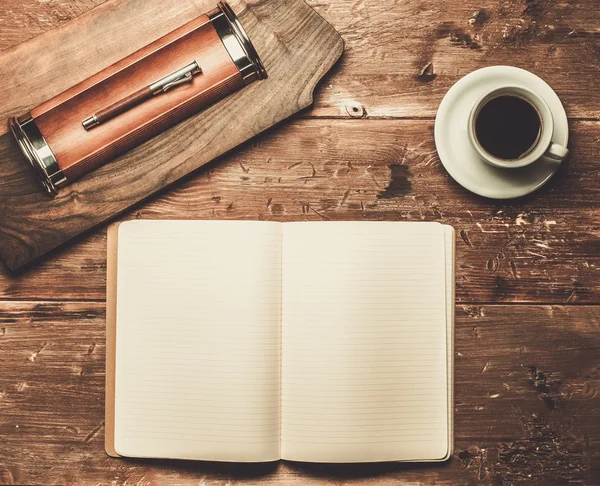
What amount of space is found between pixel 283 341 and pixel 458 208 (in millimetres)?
234

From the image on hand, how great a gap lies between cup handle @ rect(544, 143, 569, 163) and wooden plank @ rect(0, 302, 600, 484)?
165 mm

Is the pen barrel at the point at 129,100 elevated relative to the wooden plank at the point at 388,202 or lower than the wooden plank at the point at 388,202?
elevated

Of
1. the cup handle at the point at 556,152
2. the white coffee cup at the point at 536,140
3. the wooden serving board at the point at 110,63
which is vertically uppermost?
the wooden serving board at the point at 110,63

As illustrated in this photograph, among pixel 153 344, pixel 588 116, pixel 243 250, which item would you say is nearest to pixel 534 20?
pixel 588 116

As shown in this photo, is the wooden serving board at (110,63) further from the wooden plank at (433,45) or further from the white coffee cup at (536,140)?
the white coffee cup at (536,140)

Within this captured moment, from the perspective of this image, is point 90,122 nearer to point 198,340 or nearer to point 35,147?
point 35,147

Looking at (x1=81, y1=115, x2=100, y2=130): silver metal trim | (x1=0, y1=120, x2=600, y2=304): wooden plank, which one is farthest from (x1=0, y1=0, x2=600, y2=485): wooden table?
(x1=81, y1=115, x2=100, y2=130): silver metal trim

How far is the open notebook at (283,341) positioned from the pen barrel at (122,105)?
109 millimetres

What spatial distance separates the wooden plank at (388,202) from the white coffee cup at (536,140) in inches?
2.3

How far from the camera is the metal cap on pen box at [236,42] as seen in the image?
25.1 inches

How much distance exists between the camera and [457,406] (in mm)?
676

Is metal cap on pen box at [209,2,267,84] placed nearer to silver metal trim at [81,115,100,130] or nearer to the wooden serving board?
the wooden serving board

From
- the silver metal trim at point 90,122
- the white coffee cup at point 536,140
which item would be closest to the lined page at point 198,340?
the silver metal trim at point 90,122

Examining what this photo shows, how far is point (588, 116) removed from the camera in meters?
0.68
